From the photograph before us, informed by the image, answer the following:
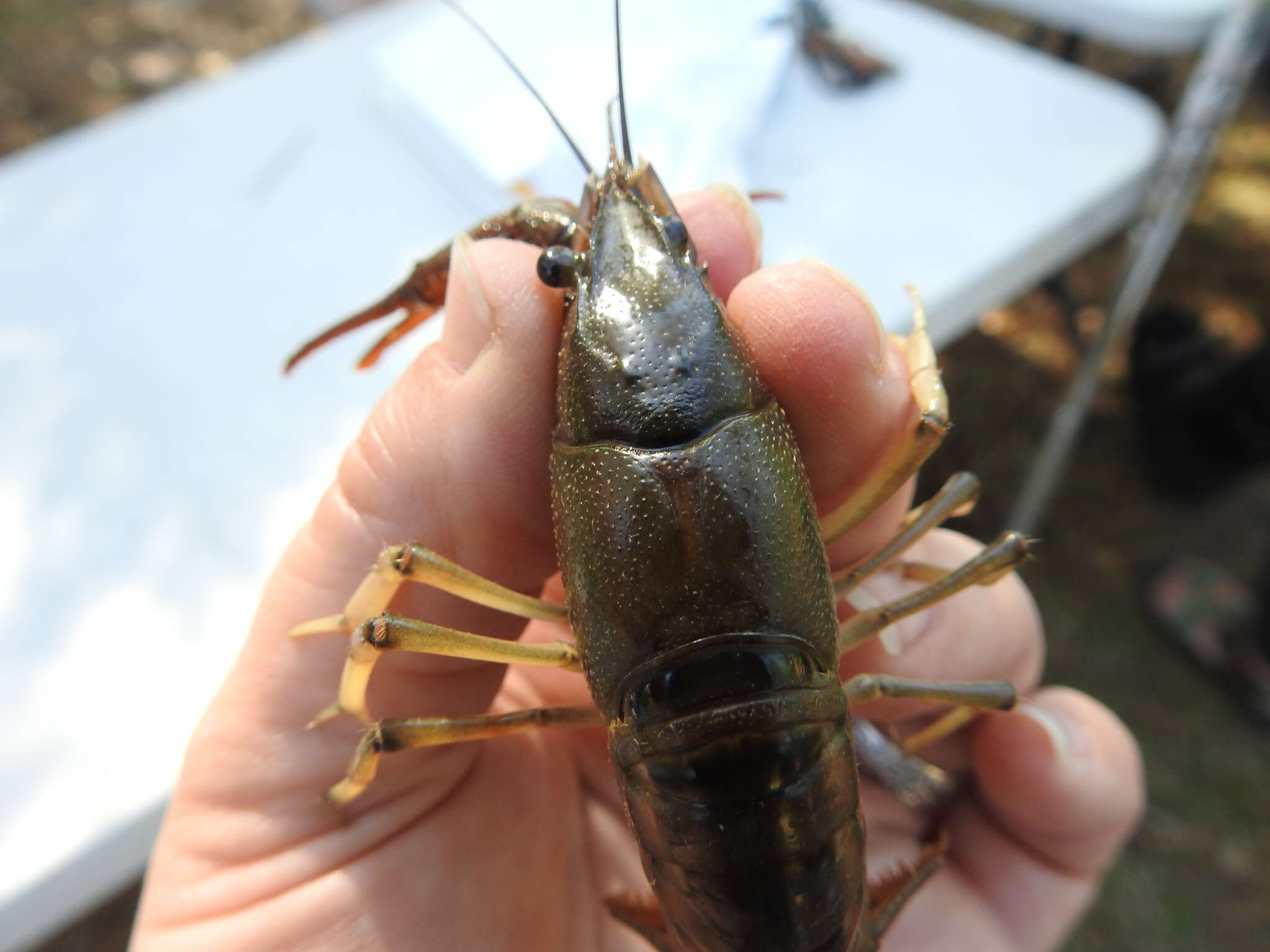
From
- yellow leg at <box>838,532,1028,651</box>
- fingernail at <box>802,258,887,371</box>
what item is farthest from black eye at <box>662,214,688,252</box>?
yellow leg at <box>838,532,1028,651</box>

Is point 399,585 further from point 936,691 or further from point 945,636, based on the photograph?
point 945,636

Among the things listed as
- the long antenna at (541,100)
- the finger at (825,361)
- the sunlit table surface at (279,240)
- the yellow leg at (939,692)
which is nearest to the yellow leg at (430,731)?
the yellow leg at (939,692)

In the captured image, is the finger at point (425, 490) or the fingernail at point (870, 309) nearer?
the finger at point (425, 490)

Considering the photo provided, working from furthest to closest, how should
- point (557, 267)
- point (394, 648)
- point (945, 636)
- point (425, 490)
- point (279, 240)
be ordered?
point (279, 240) < point (945, 636) < point (557, 267) < point (425, 490) < point (394, 648)

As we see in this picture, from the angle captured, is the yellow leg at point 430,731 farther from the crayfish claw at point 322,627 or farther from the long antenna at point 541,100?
the long antenna at point 541,100

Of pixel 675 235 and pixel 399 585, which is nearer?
pixel 399 585

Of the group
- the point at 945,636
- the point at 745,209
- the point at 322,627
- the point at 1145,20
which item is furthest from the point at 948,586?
the point at 1145,20

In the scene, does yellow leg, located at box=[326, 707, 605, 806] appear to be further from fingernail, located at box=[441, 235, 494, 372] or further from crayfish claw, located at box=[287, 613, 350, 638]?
fingernail, located at box=[441, 235, 494, 372]
